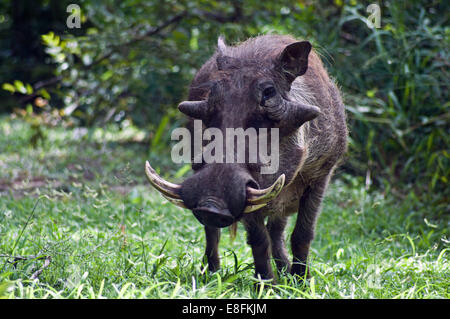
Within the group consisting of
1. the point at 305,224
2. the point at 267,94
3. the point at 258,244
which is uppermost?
the point at 267,94

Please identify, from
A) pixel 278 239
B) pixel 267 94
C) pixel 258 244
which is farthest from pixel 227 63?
pixel 278 239

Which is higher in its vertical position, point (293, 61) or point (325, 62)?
point (293, 61)

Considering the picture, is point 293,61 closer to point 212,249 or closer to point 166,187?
point 166,187

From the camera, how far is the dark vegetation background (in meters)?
5.73

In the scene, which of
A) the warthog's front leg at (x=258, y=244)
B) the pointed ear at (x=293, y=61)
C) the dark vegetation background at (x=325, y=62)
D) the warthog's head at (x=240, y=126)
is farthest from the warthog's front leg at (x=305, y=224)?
the dark vegetation background at (x=325, y=62)

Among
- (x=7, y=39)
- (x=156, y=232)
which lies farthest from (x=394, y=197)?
(x=7, y=39)

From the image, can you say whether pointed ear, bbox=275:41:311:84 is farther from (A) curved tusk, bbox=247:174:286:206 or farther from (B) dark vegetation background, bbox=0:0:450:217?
(B) dark vegetation background, bbox=0:0:450:217

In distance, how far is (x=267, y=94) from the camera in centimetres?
283

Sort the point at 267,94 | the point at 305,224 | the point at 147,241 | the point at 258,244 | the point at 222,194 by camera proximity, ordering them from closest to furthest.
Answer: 1. the point at 222,194
2. the point at 267,94
3. the point at 258,244
4. the point at 305,224
5. the point at 147,241

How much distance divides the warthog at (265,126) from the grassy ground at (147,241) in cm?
27

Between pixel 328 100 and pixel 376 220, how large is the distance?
6.12ft

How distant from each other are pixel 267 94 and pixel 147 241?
1518 mm
